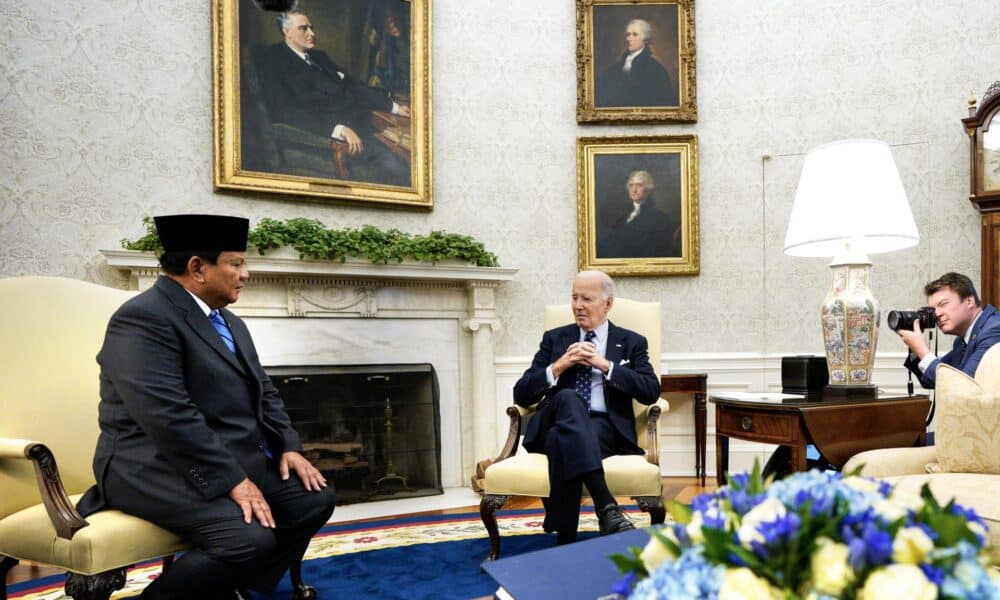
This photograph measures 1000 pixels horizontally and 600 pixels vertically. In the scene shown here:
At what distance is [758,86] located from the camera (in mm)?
5258

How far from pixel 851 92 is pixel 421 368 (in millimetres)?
3919

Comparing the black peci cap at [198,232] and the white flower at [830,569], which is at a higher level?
the black peci cap at [198,232]

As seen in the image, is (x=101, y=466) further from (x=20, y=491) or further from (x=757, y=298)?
(x=757, y=298)

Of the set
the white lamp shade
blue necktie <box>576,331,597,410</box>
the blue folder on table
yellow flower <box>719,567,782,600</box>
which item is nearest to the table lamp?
the white lamp shade

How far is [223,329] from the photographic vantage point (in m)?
2.41

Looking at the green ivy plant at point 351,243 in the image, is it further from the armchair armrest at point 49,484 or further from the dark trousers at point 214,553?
the dark trousers at point 214,553

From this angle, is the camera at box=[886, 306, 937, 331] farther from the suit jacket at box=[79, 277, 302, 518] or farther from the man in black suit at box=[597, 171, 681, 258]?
the suit jacket at box=[79, 277, 302, 518]

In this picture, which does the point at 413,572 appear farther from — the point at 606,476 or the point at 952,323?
the point at 952,323

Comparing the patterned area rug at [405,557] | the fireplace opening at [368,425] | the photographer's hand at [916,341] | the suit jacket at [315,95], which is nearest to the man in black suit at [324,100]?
the suit jacket at [315,95]

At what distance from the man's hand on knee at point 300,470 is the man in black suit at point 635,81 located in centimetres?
379

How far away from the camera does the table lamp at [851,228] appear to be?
295cm

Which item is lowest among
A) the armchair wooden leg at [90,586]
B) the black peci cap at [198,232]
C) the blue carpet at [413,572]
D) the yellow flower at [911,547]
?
the blue carpet at [413,572]

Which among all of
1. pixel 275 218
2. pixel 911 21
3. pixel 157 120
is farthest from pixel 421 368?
pixel 911 21

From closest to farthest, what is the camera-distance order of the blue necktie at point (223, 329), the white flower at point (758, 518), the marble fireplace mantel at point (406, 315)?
the white flower at point (758, 518) < the blue necktie at point (223, 329) < the marble fireplace mantel at point (406, 315)
